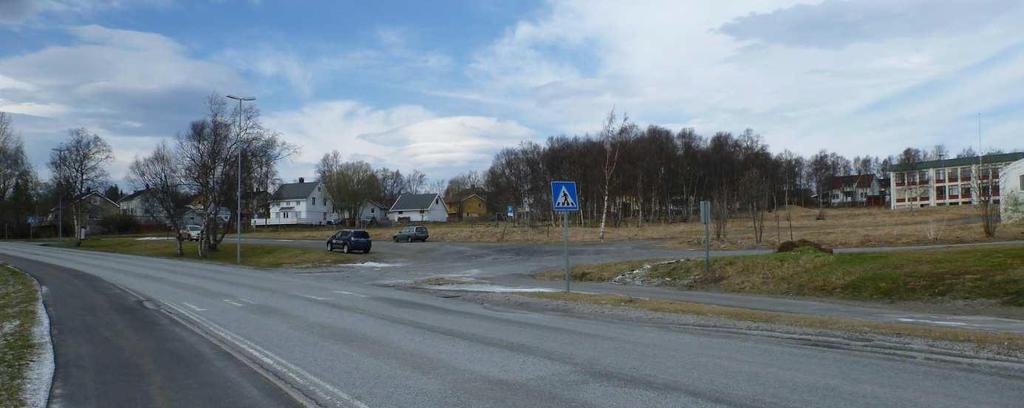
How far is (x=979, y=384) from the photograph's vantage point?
7.42 metres

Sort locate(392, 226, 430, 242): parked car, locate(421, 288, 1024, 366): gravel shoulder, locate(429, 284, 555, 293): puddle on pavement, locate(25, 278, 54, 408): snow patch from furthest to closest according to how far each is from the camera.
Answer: locate(392, 226, 430, 242): parked car, locate(429, 284, 555, 293): puddle on pavement, locate(421, 288, 1024, 366): gravel shoulder, locate(25, 278, 54, 408): snow patch

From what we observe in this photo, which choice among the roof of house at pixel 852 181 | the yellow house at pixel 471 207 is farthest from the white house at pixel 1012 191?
the yellow house at pixel 471 207

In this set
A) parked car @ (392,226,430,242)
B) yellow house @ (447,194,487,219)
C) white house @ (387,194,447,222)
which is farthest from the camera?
yellow house @ (447,194,487,219)

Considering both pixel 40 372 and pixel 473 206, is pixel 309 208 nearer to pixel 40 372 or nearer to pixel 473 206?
pixel 473 206

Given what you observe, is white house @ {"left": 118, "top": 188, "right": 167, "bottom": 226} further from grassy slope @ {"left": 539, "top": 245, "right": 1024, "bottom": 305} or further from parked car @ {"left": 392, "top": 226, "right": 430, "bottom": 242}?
grassy slope @ {"left": 539, "top": 245, "right": 1024, "bottom": 305}

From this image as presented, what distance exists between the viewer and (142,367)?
29.7 feet

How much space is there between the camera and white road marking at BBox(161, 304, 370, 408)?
7.02m

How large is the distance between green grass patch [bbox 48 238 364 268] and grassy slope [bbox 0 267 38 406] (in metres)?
20.2

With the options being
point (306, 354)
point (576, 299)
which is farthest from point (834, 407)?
point (576, 299)

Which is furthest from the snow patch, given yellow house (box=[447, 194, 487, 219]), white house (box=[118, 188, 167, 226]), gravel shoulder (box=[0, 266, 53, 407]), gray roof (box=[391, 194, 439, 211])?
yellow house (box=[447, 194, 487, 219])

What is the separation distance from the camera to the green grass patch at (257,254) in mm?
43094

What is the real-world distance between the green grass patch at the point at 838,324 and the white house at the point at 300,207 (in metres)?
102

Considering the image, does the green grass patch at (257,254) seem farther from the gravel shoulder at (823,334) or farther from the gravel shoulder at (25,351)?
the gravel shoulder at (823,334)

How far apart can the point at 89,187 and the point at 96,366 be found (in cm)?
8041
